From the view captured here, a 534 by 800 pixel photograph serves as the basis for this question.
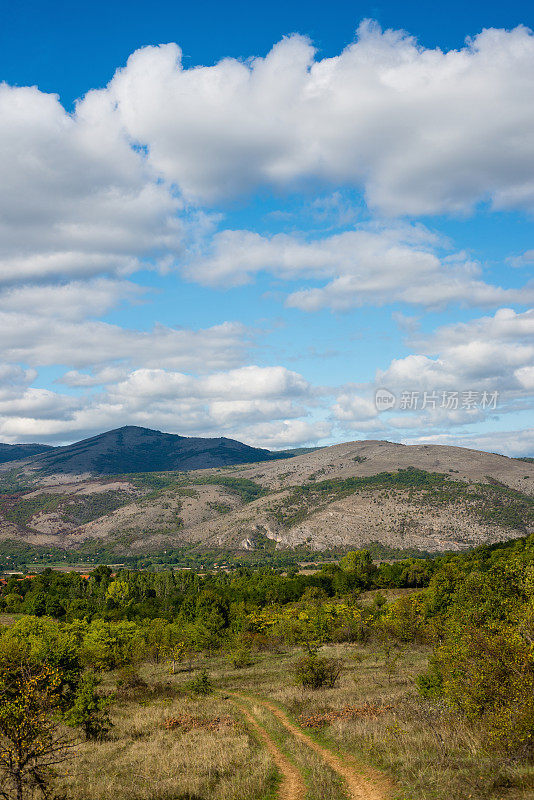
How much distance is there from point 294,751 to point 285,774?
3.40 m

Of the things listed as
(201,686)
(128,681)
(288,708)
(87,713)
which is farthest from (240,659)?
(87,713)

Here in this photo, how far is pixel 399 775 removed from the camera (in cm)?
2130

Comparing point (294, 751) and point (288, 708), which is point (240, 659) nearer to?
point (288, 708)

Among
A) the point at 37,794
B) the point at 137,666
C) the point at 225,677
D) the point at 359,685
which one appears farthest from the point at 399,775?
the point at 137,666

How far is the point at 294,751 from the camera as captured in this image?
2725cm

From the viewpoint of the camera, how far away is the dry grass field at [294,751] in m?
20.0

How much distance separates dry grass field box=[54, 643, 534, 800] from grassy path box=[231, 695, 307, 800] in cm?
14

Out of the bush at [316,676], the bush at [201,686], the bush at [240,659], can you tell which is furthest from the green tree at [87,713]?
the bush at [240,659]

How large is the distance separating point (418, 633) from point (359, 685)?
122ft

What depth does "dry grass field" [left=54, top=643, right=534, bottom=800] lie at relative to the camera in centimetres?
2002

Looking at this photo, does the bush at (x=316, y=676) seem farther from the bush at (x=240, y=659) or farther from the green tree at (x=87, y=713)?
the bush at (x=240, y=659)

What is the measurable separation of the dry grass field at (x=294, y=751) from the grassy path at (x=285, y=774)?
14 centimetres

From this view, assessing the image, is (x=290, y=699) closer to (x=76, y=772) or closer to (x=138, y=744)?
(x=138, y=744)

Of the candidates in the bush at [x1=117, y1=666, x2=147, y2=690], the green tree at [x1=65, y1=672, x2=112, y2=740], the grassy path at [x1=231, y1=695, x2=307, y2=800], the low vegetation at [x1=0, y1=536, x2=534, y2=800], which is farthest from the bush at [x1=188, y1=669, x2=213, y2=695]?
the grassy path at [x1=231, y1=695, x2=307, y2=800]
